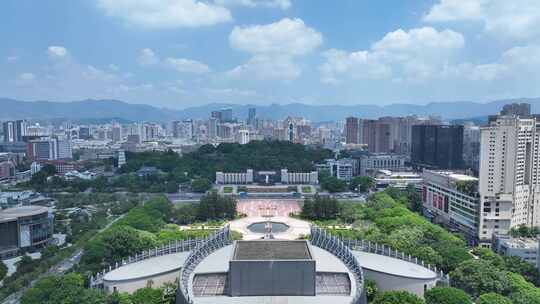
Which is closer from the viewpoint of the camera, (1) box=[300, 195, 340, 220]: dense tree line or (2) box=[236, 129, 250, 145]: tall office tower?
(1) box=[300, 195, 340, 220]: dense tree line

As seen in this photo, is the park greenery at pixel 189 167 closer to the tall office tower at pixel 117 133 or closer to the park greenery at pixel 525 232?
the park greenery at pixel 525 232

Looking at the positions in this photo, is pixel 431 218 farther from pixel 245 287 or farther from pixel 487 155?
pixel 245 287

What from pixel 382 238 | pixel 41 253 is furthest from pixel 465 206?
pixel 41 253

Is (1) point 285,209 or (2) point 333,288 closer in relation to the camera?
(2) point 333,288

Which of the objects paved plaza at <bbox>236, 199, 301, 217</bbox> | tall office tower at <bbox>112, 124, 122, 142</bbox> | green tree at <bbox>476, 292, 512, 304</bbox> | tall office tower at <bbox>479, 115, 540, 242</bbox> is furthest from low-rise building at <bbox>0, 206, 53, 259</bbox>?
tall office tower at <bbox>112, 124, 122, 142</bbox>

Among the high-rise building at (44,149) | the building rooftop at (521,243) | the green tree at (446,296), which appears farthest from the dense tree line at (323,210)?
the high-rise building at (44,149)

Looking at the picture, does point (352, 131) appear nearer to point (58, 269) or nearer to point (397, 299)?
point (58, 269)

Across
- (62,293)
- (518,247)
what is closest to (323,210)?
(518,247)

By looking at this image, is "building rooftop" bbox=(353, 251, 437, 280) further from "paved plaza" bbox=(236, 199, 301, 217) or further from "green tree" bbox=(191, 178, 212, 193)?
"green tree" bbox=(191, 178, 212, 193)
